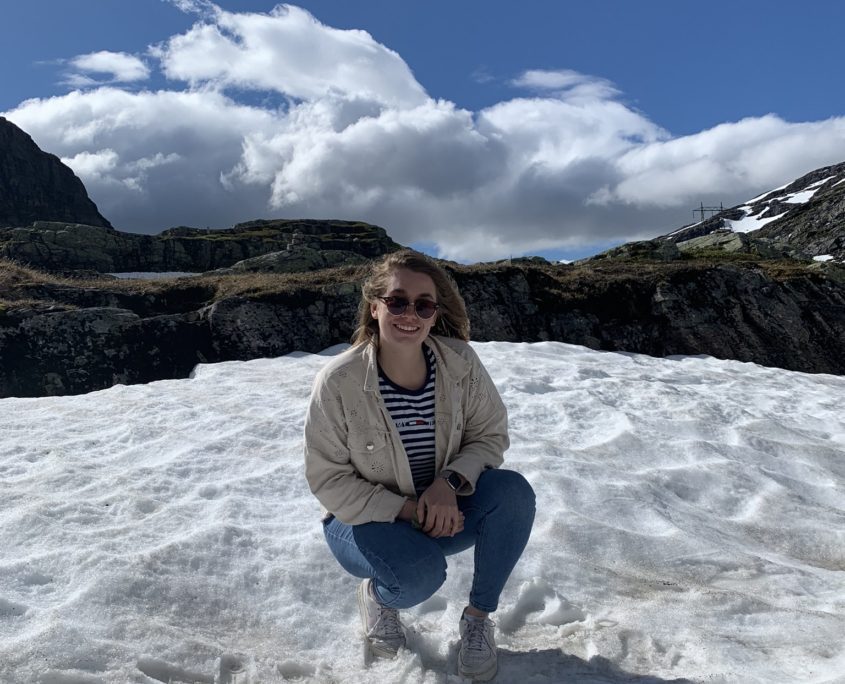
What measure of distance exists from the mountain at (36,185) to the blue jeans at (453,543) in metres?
88.4

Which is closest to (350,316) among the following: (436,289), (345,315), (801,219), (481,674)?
(345,315)

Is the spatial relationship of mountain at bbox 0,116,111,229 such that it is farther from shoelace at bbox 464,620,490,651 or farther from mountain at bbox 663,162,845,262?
shoelace at bbox 464,620,490,651

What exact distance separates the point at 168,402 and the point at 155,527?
10.9 feet

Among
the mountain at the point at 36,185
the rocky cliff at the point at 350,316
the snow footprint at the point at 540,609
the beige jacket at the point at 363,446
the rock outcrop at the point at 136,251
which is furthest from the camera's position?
the mountain at the point at 36,185

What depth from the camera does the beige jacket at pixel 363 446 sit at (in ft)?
10.2

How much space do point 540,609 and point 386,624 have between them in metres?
0.98

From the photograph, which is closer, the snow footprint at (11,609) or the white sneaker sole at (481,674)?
the white sneaker sole at (481,674)

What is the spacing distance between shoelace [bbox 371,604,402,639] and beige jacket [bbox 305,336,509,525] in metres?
0.50

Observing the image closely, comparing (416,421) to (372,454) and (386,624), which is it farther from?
(386,624)

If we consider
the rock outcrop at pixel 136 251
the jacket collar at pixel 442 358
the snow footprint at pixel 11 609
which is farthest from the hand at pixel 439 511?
the rock outcrop at pixel 136 251

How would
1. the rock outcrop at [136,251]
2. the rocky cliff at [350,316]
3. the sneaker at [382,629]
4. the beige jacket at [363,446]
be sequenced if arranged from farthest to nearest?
the rock outcrop at [136,251] → the rocky cliff at [350,316] → the sneaker at [382,629] → the beige jacket at [363,446]

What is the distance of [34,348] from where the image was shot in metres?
9.90

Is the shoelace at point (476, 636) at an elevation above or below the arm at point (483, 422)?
below

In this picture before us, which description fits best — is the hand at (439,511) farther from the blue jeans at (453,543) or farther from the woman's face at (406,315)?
the woman's face at (406,315)
